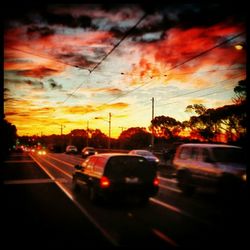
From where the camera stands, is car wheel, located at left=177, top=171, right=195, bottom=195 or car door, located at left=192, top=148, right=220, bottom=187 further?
car wheel, located at left=177, top=171, right=195, bottom=195

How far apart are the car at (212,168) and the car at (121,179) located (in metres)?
2.26

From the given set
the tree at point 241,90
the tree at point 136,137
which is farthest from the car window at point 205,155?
the tree at point 136,137

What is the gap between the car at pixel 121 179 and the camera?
1121cm

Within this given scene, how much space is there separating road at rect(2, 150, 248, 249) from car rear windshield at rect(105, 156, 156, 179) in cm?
96

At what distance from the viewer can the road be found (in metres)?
7.39

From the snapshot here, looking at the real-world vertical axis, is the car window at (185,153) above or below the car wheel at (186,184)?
above

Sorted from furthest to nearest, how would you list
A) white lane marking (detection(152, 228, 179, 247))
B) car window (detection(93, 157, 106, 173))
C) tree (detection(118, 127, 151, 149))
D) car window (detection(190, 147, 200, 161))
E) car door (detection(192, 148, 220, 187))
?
1. tree (detection(118, 127, 151, 149))
2. car window (detection(190, 147, 200, 161))
3. car door (detection(192, 148, 220, 187))
4. car window (detection(93, 157, 106, 173))
5. white lane marking (detection(152, 228, 179, 247))

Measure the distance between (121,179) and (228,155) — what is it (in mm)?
4506

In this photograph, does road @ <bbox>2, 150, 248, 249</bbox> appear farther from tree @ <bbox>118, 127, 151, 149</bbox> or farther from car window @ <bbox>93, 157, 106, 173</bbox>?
tree @ <bbox>118, 127, 151, 149</bbox>

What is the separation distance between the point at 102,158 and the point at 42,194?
357 cm

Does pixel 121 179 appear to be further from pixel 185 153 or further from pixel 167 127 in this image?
pixel 167 127

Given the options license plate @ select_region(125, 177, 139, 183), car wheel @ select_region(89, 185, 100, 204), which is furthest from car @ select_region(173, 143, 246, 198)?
car wheel @ select_region(89, 185, 100, 204)

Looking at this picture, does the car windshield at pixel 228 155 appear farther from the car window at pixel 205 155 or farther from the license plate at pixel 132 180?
the license plate at pixel 132 180

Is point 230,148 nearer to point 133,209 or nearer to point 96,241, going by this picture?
point 133,209
